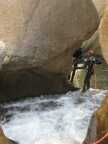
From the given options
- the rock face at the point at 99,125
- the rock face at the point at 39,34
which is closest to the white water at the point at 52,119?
the rock face at the point at 39,34

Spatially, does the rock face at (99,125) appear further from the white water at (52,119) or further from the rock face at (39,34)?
the rock face at (39,34)

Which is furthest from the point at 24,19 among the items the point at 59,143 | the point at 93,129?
the point at 93,129

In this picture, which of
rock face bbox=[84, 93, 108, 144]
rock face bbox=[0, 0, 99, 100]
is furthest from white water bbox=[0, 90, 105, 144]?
rock face bbox=[84, 93, 108, 144]

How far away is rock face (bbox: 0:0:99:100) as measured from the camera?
345 inches

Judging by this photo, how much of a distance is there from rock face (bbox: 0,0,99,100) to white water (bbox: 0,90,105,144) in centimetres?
62

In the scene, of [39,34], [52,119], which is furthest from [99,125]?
[39,34]

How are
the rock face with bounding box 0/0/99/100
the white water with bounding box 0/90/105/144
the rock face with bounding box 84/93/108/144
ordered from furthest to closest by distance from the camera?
the rock face with bounding box 0/0/99/100 < the white water with bounding box 0/90/105/144 < the rock face with bounding box 84/93/108/144

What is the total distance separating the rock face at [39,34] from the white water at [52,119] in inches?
24.3

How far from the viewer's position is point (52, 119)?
29.1ft

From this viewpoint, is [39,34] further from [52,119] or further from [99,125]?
[99,125]

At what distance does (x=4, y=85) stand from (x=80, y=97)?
1.66 metres

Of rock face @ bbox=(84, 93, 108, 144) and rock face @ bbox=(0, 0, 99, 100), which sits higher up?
rock face @ bbox=(0, 0, 99, 100)

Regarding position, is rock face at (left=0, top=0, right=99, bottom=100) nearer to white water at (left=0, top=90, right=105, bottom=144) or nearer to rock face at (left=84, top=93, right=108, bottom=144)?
white water at (left=0, top=90, right=105, bottom=144)

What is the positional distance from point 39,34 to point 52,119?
5.04 feet
